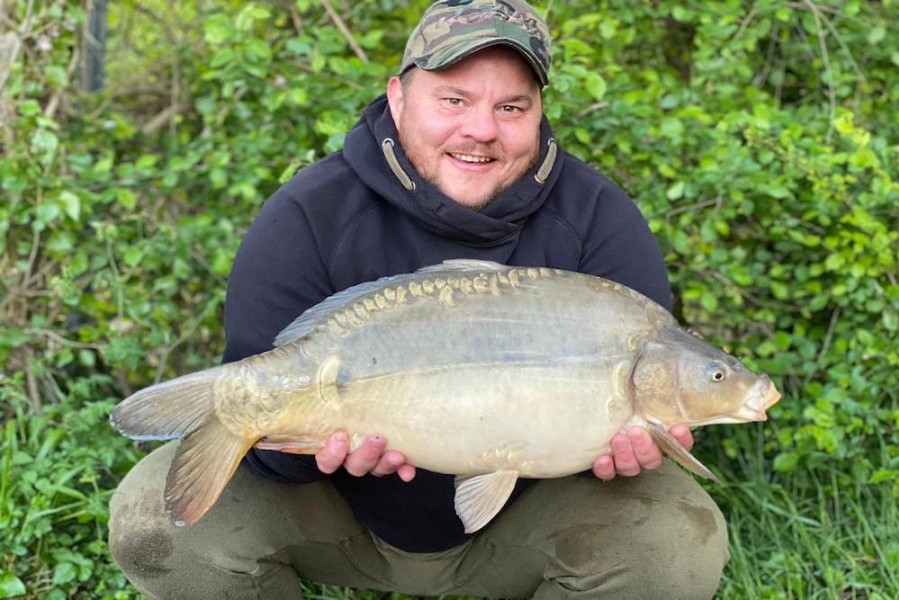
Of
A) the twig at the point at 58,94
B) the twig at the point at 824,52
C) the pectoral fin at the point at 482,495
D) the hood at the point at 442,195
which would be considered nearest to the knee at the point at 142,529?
the pectoral fin at the point at 482,495

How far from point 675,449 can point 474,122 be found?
0.72 meters

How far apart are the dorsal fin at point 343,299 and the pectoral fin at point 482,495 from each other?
1.09 ft

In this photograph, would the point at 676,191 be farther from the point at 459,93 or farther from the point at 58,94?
the point at 58,94

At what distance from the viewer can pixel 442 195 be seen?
217 centimetres

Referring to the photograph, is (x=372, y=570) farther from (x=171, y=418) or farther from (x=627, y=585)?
(x=171, y=418)

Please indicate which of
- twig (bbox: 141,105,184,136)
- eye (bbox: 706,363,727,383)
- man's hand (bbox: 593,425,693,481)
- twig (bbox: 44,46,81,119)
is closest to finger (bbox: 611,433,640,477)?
man's hand (bbox: 593,425,693,481)

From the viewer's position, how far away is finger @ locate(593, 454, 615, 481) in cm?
188

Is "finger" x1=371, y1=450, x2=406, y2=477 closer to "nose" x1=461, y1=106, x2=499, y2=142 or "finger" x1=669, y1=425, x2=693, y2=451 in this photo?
"finger" x1=669, y1=425, x2=693, y2=451

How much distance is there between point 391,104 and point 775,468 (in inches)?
50.7

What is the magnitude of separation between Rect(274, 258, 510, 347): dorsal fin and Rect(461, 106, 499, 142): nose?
33 cm

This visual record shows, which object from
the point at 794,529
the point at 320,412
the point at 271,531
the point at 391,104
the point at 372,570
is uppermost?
the point at 391,104

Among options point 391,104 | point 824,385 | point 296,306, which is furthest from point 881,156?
point 296,306

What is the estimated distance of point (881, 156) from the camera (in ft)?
9.78

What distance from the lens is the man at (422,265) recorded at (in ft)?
6.90
